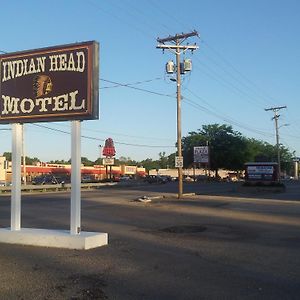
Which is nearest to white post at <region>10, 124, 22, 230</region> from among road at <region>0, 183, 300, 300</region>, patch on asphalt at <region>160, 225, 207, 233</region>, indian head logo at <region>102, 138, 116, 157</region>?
road at <region>0, 183, 300, 300</region>

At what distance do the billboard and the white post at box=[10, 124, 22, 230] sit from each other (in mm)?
329

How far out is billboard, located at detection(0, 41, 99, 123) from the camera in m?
11.8

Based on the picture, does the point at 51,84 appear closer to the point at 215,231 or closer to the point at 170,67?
the point at 215,231

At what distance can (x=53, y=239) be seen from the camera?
1182cm

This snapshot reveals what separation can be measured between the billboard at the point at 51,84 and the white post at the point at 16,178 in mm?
329

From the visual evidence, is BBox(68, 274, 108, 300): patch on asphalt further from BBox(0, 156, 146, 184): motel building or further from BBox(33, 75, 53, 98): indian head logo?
BBox(0, 156, 146, 184): motel building

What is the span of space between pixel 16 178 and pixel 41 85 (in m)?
2.33

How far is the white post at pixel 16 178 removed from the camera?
42.0ft

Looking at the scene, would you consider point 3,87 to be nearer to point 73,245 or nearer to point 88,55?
point 88,55

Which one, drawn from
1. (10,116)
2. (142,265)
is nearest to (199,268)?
(142,265)

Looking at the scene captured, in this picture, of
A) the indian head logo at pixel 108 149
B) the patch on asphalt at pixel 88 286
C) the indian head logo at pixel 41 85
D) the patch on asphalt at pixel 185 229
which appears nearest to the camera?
the patch on asphalt at pixel 88 286

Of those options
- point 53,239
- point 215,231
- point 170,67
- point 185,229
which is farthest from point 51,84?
point 170,67

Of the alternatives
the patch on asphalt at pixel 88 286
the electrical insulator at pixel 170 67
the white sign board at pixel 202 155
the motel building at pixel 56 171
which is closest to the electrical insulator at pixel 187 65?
the electrical insulator at pixel 170 67

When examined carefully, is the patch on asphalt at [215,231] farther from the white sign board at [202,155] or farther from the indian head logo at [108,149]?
the indian head logo at [108,149]
